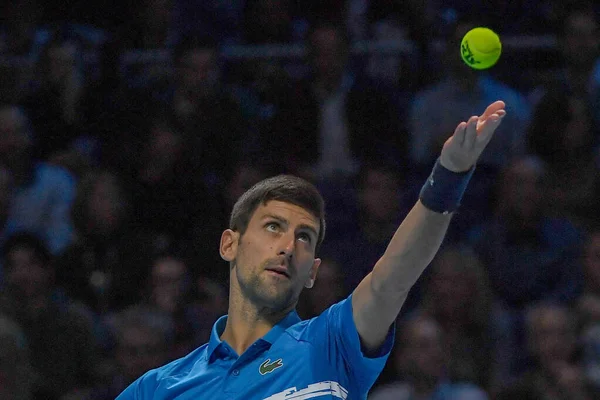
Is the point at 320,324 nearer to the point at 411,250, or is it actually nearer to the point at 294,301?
the point at 294,301

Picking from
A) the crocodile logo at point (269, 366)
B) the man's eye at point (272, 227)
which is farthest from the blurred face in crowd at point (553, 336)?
the crocodile logo at point (269, 366)

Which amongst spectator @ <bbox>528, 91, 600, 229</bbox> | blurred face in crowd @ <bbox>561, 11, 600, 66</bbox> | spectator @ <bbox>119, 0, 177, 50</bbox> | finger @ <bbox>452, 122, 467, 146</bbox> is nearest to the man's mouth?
finger @ <bbox>452, 122, 467, 146</bbox>

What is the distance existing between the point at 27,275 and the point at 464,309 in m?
2.91

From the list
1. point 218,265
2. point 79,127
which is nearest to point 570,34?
point 218,265

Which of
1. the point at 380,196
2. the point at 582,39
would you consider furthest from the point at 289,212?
the point at 582,39

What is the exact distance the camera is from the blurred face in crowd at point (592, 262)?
796cm

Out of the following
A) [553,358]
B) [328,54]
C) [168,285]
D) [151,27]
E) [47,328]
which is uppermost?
[151,27]

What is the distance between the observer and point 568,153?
28.6 feet

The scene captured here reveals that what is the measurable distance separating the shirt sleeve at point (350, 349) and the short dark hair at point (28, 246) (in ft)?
13.9

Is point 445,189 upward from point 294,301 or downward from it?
upward

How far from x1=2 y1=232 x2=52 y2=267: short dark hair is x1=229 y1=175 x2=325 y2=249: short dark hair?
362 cm

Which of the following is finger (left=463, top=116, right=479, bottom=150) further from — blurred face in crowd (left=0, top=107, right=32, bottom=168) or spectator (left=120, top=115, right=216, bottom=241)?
blurred face in crowd (left=0, top=107, right=32, bottom=168)

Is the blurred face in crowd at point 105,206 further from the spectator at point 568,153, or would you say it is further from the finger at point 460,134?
the finger at point 460,134

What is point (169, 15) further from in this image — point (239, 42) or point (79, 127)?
point (79, 127)
